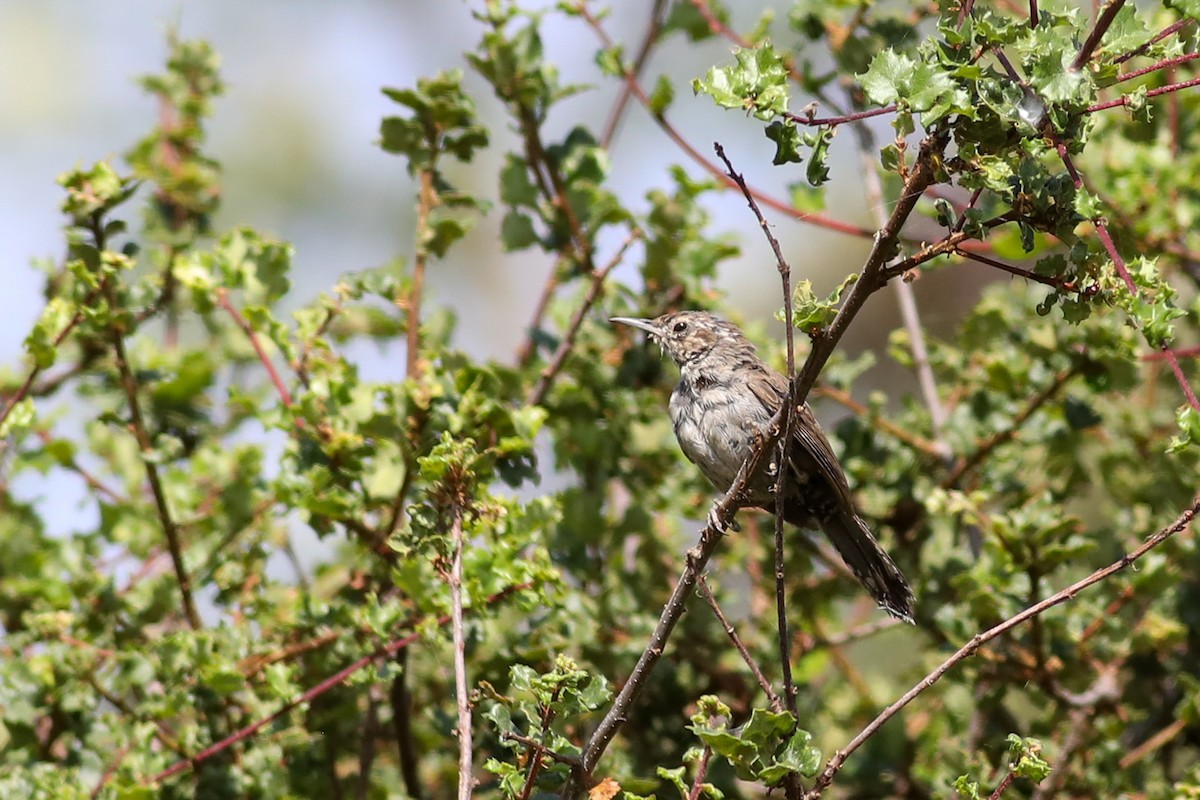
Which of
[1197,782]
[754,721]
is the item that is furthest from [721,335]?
[754,721]

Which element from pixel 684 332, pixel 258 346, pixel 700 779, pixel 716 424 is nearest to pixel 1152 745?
pixel 716 424

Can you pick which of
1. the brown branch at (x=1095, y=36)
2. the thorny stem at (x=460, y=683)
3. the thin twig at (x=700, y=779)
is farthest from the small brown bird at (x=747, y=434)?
the brown branch at (x=1095, y=36)

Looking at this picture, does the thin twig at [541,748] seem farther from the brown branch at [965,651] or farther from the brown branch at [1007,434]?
the brown branch at [1007,434]

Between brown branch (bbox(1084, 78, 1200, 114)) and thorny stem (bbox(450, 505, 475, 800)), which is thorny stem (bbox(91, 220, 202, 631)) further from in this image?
brown branch (bbox(1084, 78, 1200, 114))

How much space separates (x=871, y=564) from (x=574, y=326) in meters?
1.23

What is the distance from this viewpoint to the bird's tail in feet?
14.2

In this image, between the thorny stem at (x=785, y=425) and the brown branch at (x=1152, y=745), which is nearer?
the thorny stem at (x=785, y=425)

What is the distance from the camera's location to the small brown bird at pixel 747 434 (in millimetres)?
4418

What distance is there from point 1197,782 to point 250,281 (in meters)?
3.03

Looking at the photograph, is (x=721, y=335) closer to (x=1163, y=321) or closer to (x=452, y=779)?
(x=452, y=779)

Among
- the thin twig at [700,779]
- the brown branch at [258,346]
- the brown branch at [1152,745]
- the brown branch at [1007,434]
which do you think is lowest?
the thin twig at [700,779]

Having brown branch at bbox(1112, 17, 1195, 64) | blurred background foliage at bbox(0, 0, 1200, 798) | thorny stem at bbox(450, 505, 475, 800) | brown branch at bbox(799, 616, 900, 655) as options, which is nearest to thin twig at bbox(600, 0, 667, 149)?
blurred background foliage at bbox(0, 0, 1200, 798)

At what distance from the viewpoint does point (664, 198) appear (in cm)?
486

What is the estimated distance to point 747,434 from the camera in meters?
4.55
